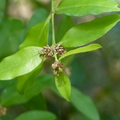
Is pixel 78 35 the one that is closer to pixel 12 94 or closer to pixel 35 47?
pixel 35 47

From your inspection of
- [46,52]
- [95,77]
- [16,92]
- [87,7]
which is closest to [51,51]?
[46,52]

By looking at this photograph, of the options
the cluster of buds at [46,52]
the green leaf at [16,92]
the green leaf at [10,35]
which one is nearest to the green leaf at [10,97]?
the green leaf at [16,92]

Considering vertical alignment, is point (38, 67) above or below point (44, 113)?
above

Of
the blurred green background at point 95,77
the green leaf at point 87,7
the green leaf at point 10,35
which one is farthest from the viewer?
the blurred green background at point 95,77

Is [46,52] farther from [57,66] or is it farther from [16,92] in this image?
[16,92]

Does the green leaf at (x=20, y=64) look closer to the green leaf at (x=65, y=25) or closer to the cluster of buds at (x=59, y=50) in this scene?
the cluster of buds at (x=59, y=50)

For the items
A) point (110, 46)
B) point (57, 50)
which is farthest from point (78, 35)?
point (110, 46)
